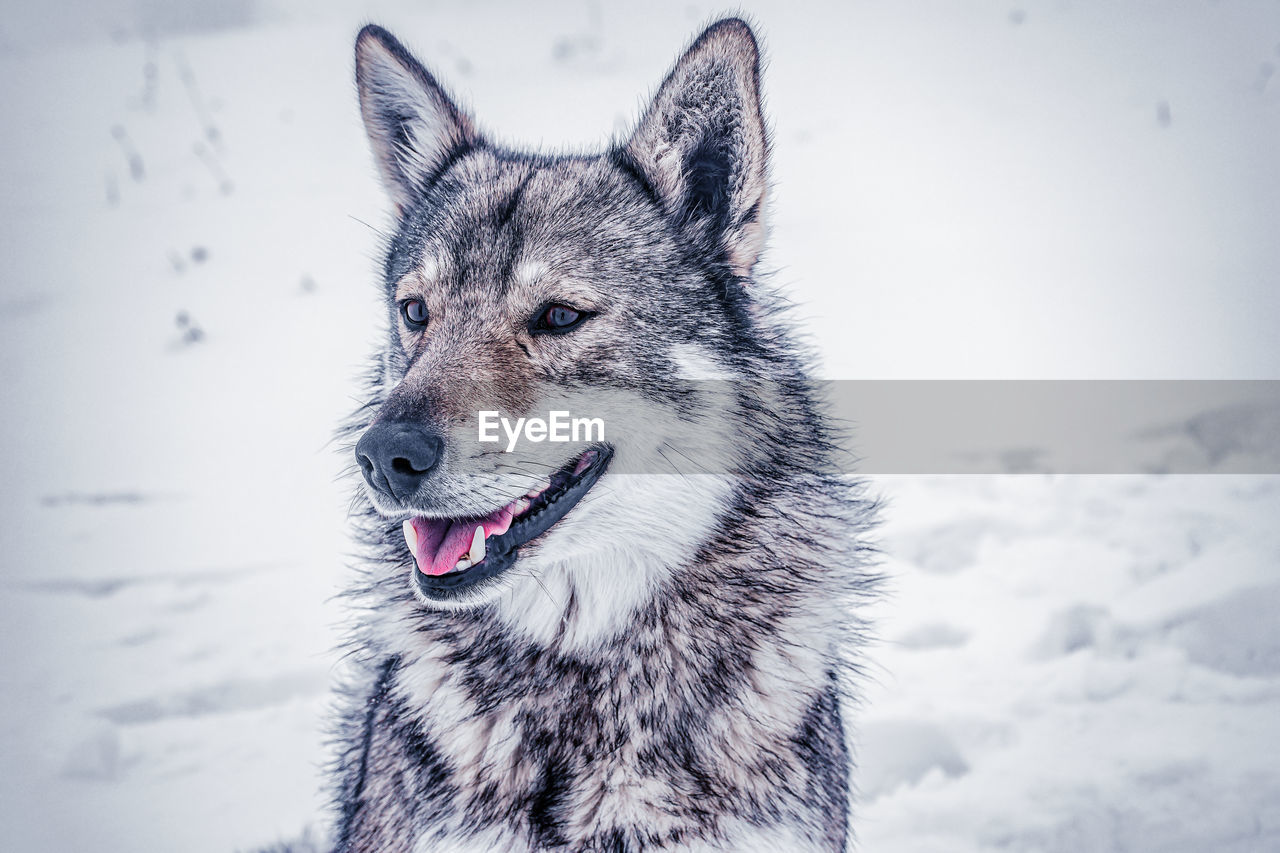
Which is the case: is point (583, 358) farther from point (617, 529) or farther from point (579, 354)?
point (617, 529)

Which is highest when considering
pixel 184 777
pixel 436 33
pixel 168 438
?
pixel 436 33

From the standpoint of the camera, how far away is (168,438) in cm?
300

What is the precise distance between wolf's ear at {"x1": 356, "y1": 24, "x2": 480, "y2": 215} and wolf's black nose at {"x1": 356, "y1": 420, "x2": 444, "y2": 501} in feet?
2.63

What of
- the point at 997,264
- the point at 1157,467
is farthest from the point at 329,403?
the point at 1157,467

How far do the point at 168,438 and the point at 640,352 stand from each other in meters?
2.24

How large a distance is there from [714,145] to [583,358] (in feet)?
1.67

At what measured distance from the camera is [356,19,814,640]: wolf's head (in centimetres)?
144

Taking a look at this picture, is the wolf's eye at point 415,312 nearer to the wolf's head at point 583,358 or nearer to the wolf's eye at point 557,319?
the wolf's head at point 583,358

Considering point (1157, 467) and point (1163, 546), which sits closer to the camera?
point (1163, 546)

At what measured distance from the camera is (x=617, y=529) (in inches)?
60.1

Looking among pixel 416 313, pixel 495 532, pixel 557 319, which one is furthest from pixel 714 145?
pixel 495 532

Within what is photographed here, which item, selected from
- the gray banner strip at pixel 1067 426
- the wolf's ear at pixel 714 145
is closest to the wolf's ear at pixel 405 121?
the wolf's ear at pixel 714 145

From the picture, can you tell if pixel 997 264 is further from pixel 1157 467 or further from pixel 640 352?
pixel 640 352

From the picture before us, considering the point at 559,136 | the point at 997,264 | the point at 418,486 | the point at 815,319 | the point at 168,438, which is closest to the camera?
the point at 418,486
